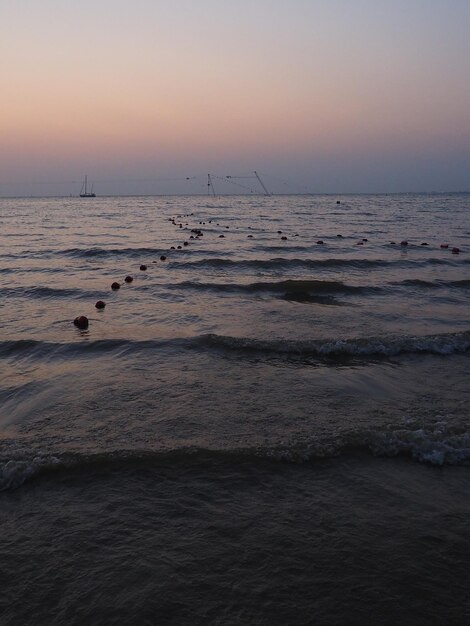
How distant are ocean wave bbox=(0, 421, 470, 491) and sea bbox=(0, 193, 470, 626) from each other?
22 mm

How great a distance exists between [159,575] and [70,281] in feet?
55.6

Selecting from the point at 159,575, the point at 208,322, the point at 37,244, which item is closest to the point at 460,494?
the point at 159,575

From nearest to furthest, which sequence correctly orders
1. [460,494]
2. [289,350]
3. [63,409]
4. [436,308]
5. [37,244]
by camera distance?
[460,494] → [63,409] → [289,350] → [436,308] → [37,244]

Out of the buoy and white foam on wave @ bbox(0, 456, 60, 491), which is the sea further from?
the buoy

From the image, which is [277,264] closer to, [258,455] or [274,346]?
[274,346]

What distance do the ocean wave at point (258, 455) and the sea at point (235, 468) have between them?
0.02m

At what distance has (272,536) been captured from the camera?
4.19 metres

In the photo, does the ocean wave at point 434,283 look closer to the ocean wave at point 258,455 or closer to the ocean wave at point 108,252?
the ocean wave at point 258,455

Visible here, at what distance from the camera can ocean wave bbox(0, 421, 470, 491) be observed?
17.6 feet

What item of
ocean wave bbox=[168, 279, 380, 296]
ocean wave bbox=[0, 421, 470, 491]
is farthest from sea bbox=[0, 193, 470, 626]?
ocean wave bbox=[168, 279, 380, 296]

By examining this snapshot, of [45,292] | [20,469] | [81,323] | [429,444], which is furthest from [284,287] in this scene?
[20,469]

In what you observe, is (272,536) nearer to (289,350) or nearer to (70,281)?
(289,350)

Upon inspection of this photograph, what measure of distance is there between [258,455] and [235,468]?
0.37m

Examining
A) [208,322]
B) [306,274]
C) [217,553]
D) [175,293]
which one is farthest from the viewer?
[306,274]
